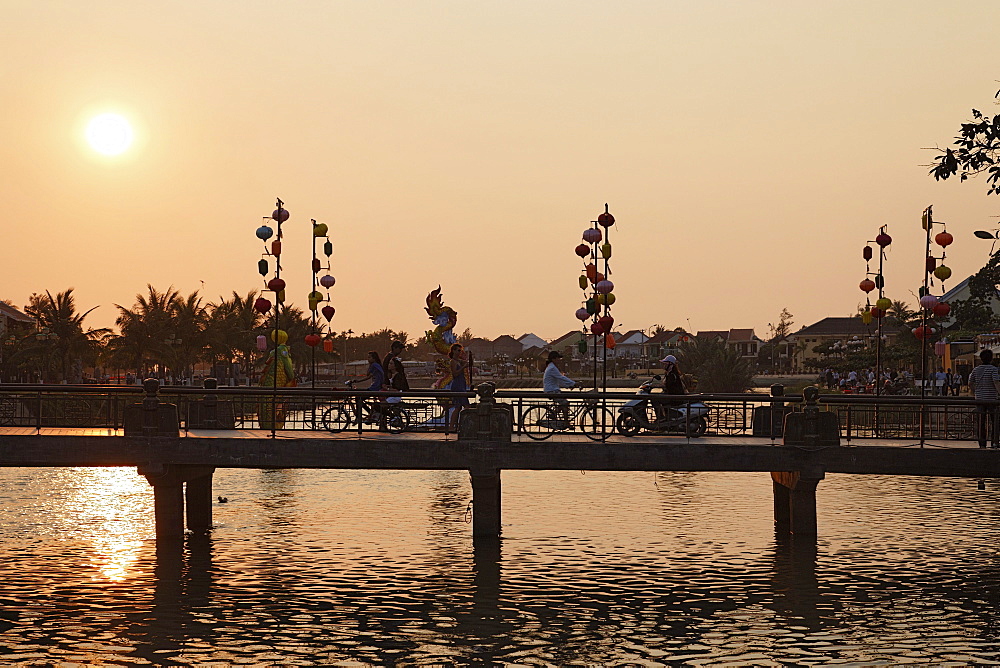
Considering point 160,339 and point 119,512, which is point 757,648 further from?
point 160,339

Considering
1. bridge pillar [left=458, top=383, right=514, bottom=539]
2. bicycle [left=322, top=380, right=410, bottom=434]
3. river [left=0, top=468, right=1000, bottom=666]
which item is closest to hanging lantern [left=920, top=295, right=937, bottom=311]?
river [left=0, top=468, right=1000, bottom=666]

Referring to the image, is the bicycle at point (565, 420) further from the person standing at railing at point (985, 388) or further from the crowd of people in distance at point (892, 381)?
the crowd of people in distance at point (892, 381)

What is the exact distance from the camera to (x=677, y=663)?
52.4ft

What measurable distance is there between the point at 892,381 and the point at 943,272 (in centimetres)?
3545

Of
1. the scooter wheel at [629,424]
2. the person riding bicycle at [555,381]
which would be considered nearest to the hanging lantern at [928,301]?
the scooter wheel at [629,424]

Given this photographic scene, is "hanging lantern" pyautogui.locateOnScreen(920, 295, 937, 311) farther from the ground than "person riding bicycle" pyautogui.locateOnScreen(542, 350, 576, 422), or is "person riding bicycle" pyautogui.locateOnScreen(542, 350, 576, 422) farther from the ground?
"hanging lantern" pyautogui.locateOnScreen(920, 295, 937, 311)

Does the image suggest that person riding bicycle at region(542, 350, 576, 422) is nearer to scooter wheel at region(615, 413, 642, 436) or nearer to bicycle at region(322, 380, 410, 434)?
scooter wheel at region(615, 413, 642, 436)

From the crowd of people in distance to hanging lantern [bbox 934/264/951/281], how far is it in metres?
4.87

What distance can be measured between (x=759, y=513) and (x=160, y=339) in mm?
65683

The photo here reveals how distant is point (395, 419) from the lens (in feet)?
84.4

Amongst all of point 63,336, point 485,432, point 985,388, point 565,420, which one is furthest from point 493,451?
point 63,336

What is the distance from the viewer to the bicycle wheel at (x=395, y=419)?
83.3 feet

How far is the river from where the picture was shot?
16.8 metres

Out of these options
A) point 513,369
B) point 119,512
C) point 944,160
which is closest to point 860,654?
point 944,160
